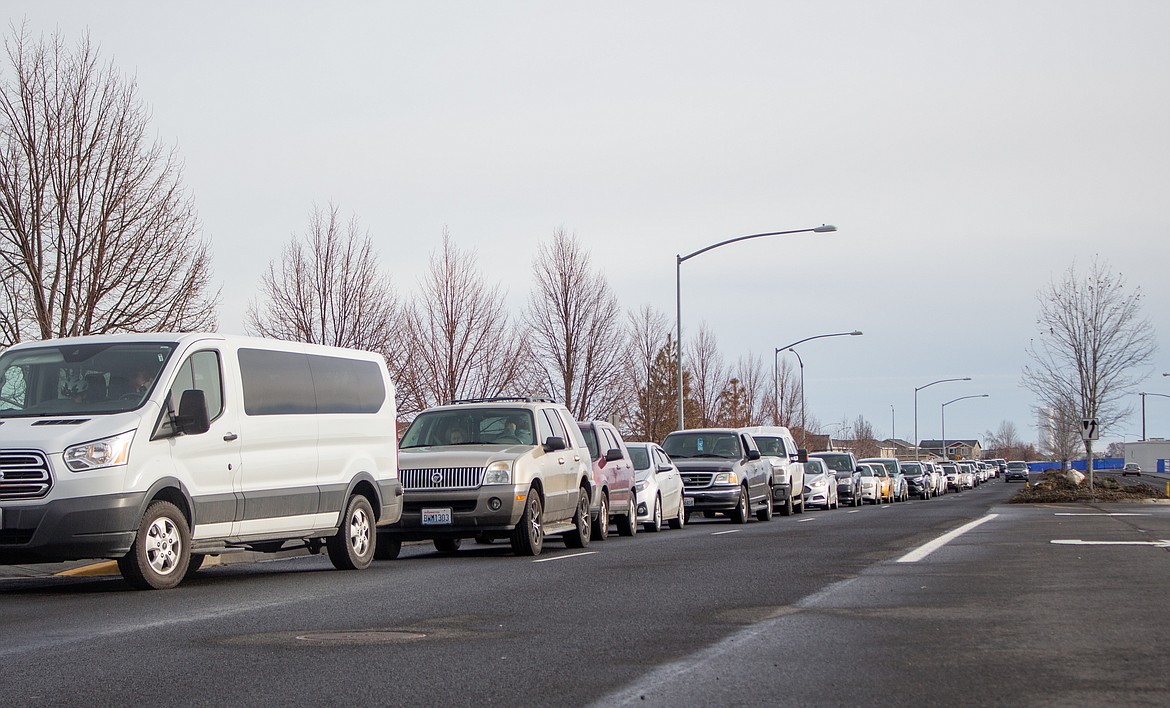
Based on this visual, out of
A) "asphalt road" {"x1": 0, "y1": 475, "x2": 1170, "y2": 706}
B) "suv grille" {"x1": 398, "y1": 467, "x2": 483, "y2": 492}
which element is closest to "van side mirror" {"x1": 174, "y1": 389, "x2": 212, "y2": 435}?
"asphalt road" {"x1": 0, "y1": 475, "x2": 1170, "y2": 706}

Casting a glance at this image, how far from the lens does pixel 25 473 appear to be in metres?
11.4

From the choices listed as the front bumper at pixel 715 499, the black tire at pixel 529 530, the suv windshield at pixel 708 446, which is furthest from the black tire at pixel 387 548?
the suv windshield at pixel 708 446

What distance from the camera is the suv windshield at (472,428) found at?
17297 mm

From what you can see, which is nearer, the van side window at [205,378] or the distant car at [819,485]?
the van side window at [205,378]

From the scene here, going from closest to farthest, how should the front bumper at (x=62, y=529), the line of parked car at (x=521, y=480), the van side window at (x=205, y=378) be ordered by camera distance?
the front bumper at (x=62, y=529), the van side window at (x=205, y=378), the line of parked car at (x=521, y=480)

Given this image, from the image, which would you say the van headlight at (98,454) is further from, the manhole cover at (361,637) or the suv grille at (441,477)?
the suv grille at (441,477)

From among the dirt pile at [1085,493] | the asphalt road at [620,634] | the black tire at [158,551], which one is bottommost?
the dirt pile at [1085,493]

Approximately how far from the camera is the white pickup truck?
109 feet

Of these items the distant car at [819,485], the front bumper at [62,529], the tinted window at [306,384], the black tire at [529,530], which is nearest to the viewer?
the front bumper at [62,529]

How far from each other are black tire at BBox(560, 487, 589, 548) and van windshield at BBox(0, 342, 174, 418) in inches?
288

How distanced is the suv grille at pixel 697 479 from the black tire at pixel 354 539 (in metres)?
13.8

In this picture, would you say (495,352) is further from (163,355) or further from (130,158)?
(163,355)

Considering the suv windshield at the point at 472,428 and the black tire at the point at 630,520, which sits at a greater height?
the suv windshield at the point at 472,428

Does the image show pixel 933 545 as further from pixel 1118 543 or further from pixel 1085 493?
pixel 1085 493
